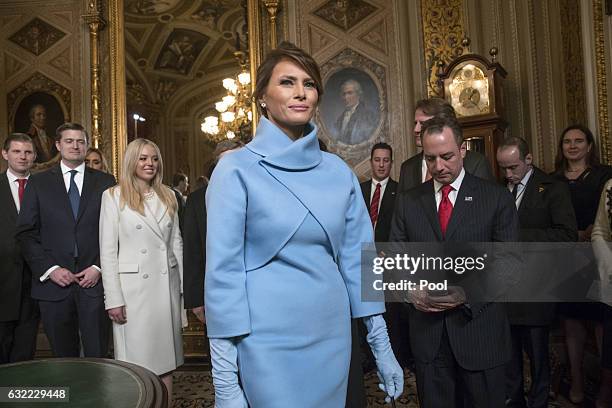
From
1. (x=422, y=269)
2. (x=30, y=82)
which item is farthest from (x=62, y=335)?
(x=30, y=82)

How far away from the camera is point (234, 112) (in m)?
6.91

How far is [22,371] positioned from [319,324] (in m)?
1.12

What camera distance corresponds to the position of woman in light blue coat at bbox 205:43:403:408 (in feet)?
4.80

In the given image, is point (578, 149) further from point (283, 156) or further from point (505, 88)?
point (283, 156)

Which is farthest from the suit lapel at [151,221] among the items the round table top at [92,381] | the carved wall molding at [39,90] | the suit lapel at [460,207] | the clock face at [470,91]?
the carved wall molding at [39,90]

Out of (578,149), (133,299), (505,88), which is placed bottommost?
(133,299)

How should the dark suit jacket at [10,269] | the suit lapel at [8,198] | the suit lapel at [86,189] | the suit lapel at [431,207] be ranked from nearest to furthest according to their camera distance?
the suit lapel at [431,207], the suit lapel at [86,189], the dark suit jacket at [10,269], the suit lapel at [8,198]

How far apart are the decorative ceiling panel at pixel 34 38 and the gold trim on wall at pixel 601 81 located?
Answer: 6.32 m

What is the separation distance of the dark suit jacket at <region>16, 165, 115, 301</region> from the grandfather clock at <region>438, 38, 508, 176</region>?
361 centimetres

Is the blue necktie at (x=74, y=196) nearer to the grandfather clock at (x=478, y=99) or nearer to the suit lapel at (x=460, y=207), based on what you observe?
the suit lapel at (x=460, y=207)

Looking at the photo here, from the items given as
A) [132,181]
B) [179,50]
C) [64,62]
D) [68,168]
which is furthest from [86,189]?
[64,62]

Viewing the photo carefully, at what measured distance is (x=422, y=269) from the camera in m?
2.44

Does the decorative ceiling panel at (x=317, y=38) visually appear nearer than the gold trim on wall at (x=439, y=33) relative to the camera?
No

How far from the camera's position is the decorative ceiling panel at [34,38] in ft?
23.5
